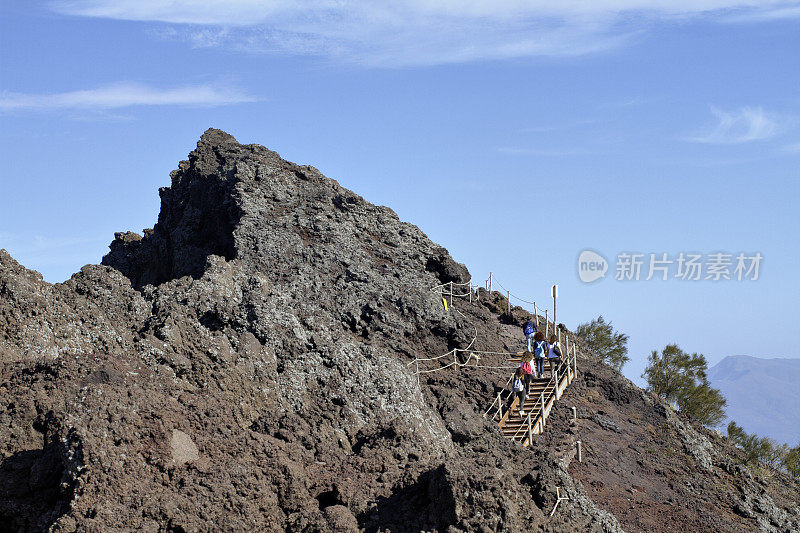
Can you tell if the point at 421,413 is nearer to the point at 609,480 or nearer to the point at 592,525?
the point at 592,525

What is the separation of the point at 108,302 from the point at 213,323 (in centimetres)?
190

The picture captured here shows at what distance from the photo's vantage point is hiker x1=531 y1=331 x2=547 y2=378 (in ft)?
74.8

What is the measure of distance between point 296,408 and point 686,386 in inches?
862

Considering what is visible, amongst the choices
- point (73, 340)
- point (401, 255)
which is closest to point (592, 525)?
point (73, 340)

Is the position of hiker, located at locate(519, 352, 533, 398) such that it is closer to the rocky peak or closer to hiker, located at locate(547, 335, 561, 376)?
hiker, located at locate(547, 335, 561, 376)

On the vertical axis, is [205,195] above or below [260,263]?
above

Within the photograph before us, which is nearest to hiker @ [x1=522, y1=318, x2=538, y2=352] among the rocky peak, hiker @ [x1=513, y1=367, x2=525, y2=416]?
hiker @ [x1=513, y1=367, x2=525, y2=416]

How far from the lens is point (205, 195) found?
25531 mm

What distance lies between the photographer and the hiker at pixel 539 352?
22.8 metres

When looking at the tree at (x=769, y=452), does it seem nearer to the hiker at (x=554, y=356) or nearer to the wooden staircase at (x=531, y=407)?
the wooden staircase at (x=531, y=407)

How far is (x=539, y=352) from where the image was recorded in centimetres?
2280

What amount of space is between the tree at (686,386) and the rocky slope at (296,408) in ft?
19.7

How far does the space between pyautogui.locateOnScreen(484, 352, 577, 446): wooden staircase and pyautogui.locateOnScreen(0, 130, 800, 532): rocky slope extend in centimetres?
41

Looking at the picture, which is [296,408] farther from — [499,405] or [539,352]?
[539,352]
